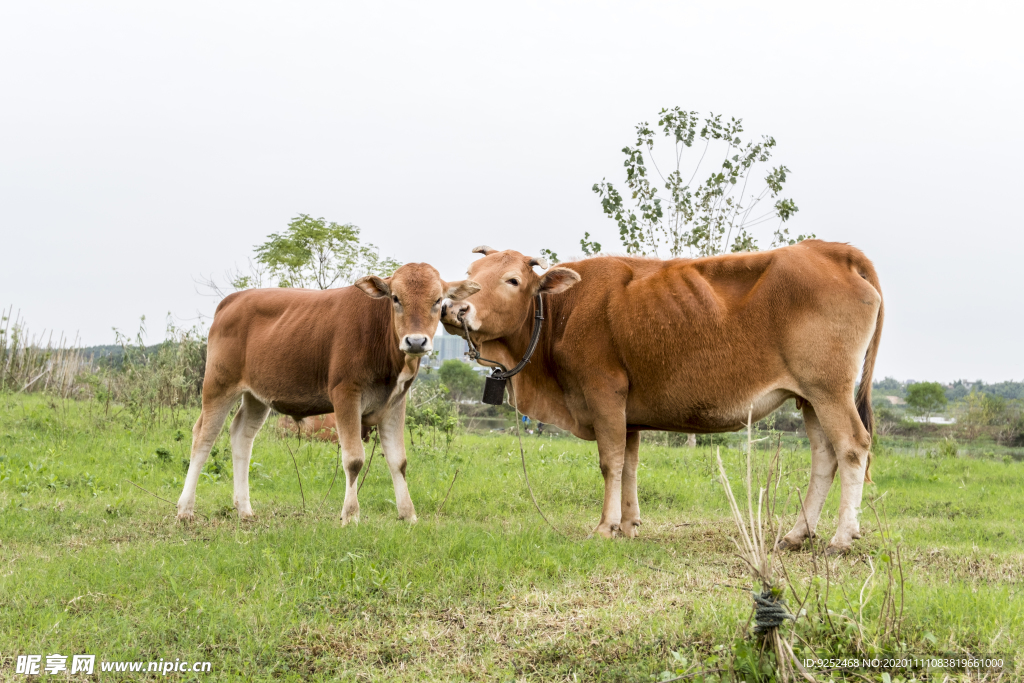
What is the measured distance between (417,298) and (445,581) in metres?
2.39

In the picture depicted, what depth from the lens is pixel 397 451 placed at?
7301mm

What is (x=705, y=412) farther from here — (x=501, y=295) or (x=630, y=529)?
(x=501, y=295)

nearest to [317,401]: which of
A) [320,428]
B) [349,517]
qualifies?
[349,517]

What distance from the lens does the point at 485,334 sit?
664cm

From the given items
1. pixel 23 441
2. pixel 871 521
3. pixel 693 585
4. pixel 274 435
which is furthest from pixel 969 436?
pixel 23 441

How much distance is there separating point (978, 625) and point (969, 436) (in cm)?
1922

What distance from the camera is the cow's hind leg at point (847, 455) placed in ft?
19.5

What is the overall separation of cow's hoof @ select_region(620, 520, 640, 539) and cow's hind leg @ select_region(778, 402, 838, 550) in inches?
45.3

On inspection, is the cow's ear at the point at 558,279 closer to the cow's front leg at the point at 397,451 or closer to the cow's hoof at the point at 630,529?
the cow's front leg at the point at 397,451

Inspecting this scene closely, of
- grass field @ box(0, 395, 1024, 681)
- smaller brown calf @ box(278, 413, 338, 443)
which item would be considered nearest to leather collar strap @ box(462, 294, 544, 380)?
grass field @ box(0, 395, 1024, 681)

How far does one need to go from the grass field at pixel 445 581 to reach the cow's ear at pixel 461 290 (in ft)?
6.10

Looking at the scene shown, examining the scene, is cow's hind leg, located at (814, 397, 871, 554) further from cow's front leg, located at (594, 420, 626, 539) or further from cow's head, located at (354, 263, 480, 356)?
cow's head, located at (354, 263, 480, 356)

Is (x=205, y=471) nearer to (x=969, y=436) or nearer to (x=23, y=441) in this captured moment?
(x=23, y=441)

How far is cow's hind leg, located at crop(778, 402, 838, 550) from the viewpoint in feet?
20.9
